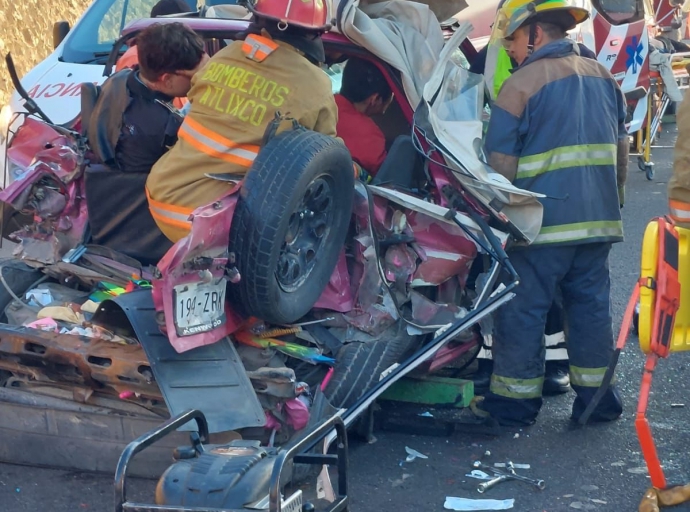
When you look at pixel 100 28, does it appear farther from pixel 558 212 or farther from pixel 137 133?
pixel 558 212

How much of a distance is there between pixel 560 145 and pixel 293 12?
142cm

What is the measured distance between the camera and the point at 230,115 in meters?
3.79

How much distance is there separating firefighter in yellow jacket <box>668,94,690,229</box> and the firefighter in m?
0.87

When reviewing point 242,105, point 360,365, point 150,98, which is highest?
point 242,105

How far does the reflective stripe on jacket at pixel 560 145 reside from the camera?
4473mm

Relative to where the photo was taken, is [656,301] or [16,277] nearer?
[656,301]

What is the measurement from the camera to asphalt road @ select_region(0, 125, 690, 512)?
3.81m

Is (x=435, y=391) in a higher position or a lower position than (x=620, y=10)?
lower

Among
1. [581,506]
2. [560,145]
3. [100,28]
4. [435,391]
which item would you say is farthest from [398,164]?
[100,28]

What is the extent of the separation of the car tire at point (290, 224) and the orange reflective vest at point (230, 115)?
0.16 m

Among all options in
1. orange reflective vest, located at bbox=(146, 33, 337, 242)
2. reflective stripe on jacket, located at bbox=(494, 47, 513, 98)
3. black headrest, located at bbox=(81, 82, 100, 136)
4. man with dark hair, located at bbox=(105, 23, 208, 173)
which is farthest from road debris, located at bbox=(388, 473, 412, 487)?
reflective stripe on jacket, located at bbox=(494, 47, 513, 98)

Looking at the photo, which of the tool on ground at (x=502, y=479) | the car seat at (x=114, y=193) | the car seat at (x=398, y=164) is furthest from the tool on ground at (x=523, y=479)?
the car seat at (x=114, y=193)

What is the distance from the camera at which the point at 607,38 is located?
10.6m

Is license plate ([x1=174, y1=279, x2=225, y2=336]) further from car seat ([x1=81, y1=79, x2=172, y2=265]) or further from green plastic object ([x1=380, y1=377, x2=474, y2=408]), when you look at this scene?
green plastic object ([x1=380, y1=377, x2=474, y2=408])
